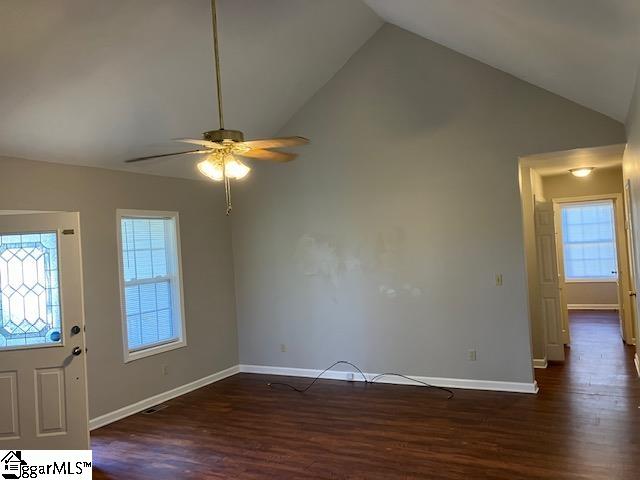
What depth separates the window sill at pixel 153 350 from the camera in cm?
514

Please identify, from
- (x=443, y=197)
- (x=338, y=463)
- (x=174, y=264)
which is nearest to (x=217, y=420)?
(x=338, y=463)

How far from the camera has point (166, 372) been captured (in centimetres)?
557

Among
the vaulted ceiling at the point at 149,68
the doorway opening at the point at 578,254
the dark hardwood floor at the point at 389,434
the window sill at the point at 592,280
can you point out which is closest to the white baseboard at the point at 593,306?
the doorway opening at the point at 578,254

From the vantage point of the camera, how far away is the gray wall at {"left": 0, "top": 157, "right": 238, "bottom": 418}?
4520 mm

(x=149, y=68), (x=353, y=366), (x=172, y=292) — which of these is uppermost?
(x=149, y=68)

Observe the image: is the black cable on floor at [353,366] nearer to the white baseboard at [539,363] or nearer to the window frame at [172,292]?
the window frame at [172,292]

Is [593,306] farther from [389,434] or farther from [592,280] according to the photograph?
[389,434]

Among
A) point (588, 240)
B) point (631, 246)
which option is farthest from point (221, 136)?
point (588, 240)

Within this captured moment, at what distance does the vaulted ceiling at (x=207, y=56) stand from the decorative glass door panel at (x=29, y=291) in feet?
2.99

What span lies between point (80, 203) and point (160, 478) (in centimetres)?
261

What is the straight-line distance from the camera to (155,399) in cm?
539

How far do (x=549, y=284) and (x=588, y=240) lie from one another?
16.4ft

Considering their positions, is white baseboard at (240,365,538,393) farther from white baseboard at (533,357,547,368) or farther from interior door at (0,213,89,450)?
interior door at (0,213,89,450)

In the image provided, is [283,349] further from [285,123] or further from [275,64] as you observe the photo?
[275,64]
